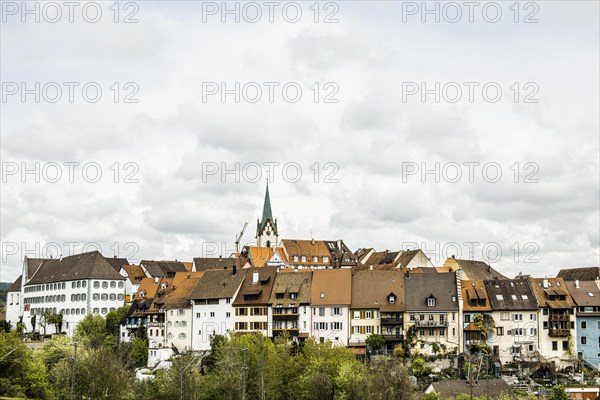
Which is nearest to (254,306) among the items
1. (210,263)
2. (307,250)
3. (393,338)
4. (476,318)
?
(393,338)

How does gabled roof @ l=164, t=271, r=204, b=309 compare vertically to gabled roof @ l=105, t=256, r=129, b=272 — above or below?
below

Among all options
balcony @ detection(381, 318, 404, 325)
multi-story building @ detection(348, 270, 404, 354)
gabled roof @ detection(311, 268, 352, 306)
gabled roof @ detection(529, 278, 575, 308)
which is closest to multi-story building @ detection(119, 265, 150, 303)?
gabled roof @ detection(311, 268, 352, 306)

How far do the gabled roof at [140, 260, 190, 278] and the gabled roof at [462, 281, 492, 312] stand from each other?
72168 mm

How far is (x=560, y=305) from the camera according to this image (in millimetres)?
112375

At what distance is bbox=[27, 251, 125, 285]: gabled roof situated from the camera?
151 m

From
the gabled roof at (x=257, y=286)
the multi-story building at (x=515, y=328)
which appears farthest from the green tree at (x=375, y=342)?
the gabled roof at (x=257, y=286)

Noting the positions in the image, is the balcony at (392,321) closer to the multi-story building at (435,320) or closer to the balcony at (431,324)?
the multi-story building at (435,320)

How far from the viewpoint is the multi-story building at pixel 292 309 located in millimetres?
113625

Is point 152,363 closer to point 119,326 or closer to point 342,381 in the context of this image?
point 119,326

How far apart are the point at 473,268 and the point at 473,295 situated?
3301 centimetres

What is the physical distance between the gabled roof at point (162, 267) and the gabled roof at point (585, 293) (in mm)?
80195

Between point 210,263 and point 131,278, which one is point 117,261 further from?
point 210,263

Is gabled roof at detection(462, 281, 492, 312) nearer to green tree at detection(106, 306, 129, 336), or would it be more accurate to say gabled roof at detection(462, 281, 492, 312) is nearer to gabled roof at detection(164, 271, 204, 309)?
gabled roof at detection(164, 271, 204, 309)

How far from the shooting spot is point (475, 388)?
9194 cm
